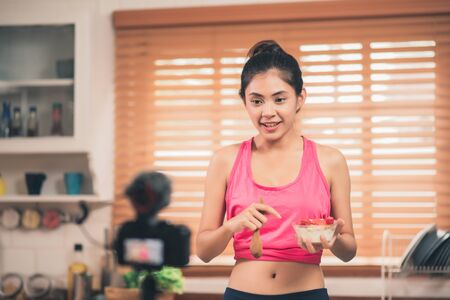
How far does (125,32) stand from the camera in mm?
3096

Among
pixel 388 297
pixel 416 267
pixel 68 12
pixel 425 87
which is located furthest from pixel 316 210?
pixel 68 12

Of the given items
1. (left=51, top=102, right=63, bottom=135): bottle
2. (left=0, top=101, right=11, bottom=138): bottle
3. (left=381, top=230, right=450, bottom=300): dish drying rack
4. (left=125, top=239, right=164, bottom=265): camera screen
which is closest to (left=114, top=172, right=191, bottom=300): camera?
(left=125, top=239, right=164, bottom=265): camera screen

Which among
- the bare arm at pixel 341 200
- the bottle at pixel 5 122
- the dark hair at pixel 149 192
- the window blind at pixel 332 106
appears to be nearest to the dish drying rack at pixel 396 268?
the window blind at pixel 332 106

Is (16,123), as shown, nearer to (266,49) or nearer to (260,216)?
(266,49)

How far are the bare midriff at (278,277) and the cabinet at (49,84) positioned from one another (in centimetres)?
170

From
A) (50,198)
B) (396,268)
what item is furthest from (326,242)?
(50,198)

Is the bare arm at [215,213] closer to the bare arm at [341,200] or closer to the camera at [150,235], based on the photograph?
the bare arm at [341,200]

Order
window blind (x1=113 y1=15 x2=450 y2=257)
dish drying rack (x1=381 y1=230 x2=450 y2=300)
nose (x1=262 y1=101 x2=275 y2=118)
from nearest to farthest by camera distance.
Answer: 1. nose (x1=262 y1=101 x2=275 y2=118)
2. dish drying rack (x1=381 y1=230 x2=450 y2=300)
3. window blind (x1=113 y1=15 x2=450 y2=257)

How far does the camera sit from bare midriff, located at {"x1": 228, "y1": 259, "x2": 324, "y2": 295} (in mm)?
1335

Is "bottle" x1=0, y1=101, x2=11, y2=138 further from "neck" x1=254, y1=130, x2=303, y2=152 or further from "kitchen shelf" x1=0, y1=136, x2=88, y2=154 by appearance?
"neck" x1=254, y1=130, x2=303, y2=152

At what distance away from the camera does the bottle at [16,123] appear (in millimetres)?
2963

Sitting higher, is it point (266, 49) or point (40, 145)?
point (266, 49)

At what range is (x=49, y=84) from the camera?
9.74ft

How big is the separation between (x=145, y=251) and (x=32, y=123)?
96.8 inches
